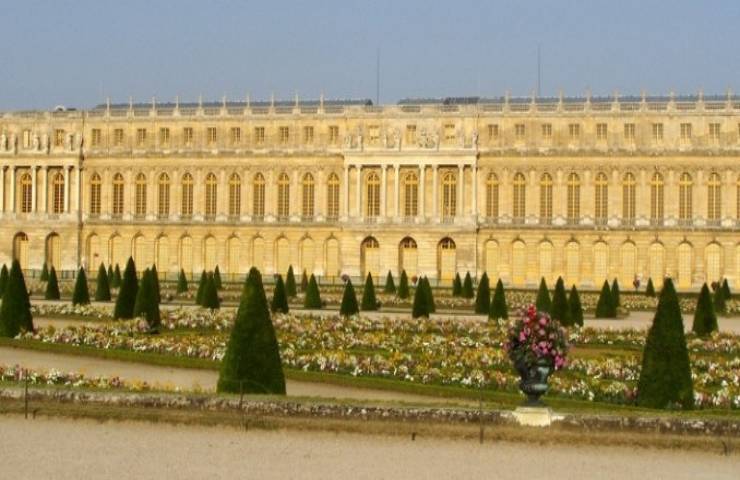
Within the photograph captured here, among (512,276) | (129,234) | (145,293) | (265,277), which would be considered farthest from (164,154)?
(145,293)

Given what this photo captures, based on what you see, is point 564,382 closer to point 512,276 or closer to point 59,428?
point 59,428

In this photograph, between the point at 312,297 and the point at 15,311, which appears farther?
the point at 312,297

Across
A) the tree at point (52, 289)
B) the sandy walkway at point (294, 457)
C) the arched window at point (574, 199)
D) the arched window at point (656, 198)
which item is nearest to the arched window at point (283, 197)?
the arched window at point (574, 199)

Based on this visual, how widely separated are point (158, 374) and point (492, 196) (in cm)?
3871

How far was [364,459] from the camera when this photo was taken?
42.2ft

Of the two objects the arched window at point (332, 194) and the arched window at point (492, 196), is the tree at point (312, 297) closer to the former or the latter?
the arched window at point (492, 196)

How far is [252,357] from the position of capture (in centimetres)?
1720

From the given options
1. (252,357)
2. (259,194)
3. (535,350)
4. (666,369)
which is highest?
(259,194)

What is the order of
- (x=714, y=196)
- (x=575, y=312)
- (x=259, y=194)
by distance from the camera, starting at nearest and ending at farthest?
(x=575, y=312)
(x=714, y=196)
(x=259, y=194)

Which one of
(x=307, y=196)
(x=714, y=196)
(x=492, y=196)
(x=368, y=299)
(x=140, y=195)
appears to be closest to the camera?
(x=368, y=299)

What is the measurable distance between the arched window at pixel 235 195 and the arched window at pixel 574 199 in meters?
15.4

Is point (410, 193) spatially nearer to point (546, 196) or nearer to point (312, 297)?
point (546, 196)

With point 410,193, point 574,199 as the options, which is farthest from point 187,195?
point 574,199

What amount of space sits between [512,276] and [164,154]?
17717 mm
